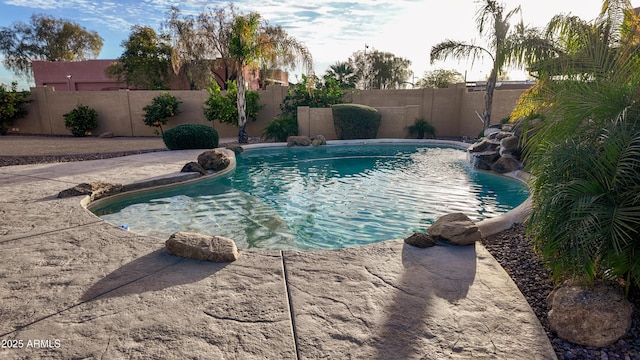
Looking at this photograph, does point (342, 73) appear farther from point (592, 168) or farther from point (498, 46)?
point (592, 168)

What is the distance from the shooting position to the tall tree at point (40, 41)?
34031mm

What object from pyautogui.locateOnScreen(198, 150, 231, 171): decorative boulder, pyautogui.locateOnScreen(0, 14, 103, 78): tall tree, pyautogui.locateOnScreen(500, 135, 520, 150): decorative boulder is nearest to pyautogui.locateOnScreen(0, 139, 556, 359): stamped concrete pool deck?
pyautogui.locateOnScreen(198, 150, 231, 171): decorative boulder

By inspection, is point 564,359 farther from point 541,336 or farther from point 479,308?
point 479,308

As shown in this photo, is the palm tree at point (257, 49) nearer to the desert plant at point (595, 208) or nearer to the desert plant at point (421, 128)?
the desert plant at point (421, 128)

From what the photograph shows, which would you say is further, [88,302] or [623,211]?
[88,302]

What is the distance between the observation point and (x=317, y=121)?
15.7 metres

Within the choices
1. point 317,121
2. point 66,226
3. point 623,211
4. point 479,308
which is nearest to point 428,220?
point 479,308

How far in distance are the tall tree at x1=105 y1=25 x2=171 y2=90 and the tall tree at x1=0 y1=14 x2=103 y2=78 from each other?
14220 millimetres

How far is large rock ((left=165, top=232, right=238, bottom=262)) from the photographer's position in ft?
10.7

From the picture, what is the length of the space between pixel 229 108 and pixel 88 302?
47.3 feet

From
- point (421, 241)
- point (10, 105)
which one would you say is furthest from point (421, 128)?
point (10, 105)

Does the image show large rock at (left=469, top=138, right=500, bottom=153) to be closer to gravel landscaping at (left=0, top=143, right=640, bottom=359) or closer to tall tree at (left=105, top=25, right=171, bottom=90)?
gravel landscaping at (left=0, top=143, right=640, bottom=359)

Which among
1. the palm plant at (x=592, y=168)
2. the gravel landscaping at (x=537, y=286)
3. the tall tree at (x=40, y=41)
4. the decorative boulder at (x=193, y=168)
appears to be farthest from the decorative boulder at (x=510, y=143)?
the tall tree at (x=40, y=41)

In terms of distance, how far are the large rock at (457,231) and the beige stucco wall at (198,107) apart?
45.3ft
